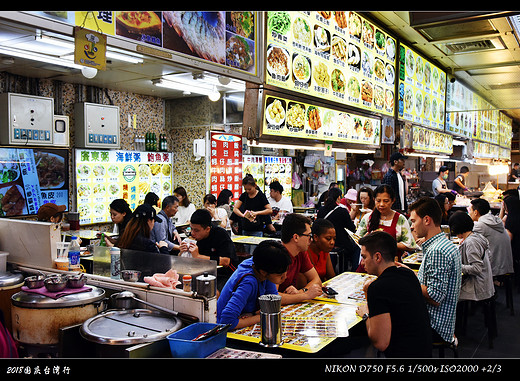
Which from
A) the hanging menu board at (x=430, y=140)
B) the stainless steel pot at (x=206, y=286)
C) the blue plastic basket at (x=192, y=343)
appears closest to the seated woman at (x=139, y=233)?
the stainless steel pot at (x=206, y=286)

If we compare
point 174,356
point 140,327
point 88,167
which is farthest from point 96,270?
point 88,167

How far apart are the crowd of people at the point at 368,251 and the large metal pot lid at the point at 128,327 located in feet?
1.70

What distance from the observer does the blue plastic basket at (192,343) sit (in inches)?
84.5

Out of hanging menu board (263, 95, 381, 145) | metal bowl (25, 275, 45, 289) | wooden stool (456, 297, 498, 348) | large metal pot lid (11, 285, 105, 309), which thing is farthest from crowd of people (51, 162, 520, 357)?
metal bowl (25, 275, 45, 289)

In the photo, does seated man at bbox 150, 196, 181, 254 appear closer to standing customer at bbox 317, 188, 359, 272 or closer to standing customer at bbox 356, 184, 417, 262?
standing customer at bbox 317, 188, 359, 272

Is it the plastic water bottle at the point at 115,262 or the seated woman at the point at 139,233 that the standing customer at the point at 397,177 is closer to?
the seated woman at the point at 139,233

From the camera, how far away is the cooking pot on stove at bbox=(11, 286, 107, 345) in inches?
100

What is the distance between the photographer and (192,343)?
7.02 ft

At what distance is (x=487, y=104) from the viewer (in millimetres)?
12547

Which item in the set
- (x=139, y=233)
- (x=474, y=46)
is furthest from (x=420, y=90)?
(x=139, y=233)

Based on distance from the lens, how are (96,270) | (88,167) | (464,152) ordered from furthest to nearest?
(464,152)
(88,167)
(96,270)
